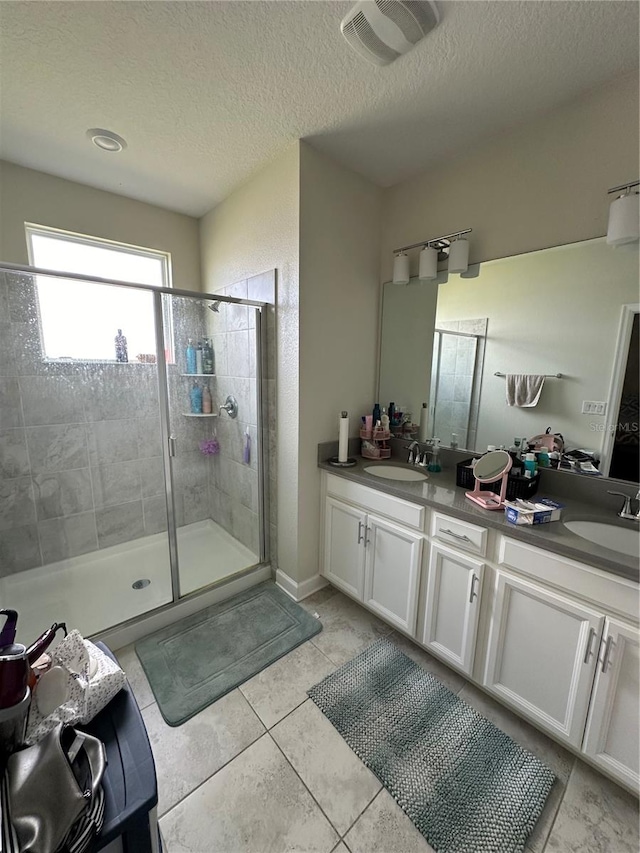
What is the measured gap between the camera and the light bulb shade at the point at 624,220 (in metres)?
1.34

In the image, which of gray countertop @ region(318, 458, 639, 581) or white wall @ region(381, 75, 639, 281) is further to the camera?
white wall @ region(381, 75, 639, 281)

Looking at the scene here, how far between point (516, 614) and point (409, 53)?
2.23m

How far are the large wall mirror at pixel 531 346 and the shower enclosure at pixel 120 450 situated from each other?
1.08 meters

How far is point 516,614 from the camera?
1.38 metres

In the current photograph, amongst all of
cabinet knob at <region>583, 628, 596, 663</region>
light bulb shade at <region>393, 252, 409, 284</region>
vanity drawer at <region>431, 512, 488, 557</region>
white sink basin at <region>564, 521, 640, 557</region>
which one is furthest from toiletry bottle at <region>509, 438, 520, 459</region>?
light bulb shade at <region>393, 252, 409, 284</region>

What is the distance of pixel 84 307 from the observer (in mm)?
2158

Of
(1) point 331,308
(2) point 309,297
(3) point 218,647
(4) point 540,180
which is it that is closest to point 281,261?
(2) point 309,297

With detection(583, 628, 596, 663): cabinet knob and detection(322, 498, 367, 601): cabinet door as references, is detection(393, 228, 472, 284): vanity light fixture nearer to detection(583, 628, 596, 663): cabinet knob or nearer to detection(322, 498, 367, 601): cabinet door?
detection(322, 498, 367, 601): cabinet door

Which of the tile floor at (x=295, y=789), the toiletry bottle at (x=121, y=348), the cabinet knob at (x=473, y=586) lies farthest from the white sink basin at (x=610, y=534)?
the toiletry bottle at (x=121, y=348)

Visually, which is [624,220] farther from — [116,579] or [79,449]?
[116,579]

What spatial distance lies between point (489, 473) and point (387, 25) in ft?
5.74

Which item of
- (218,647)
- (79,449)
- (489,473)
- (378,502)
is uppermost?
(489,473)

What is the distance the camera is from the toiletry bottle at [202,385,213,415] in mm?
2557

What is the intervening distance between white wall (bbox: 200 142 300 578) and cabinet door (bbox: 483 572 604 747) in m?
1.20
